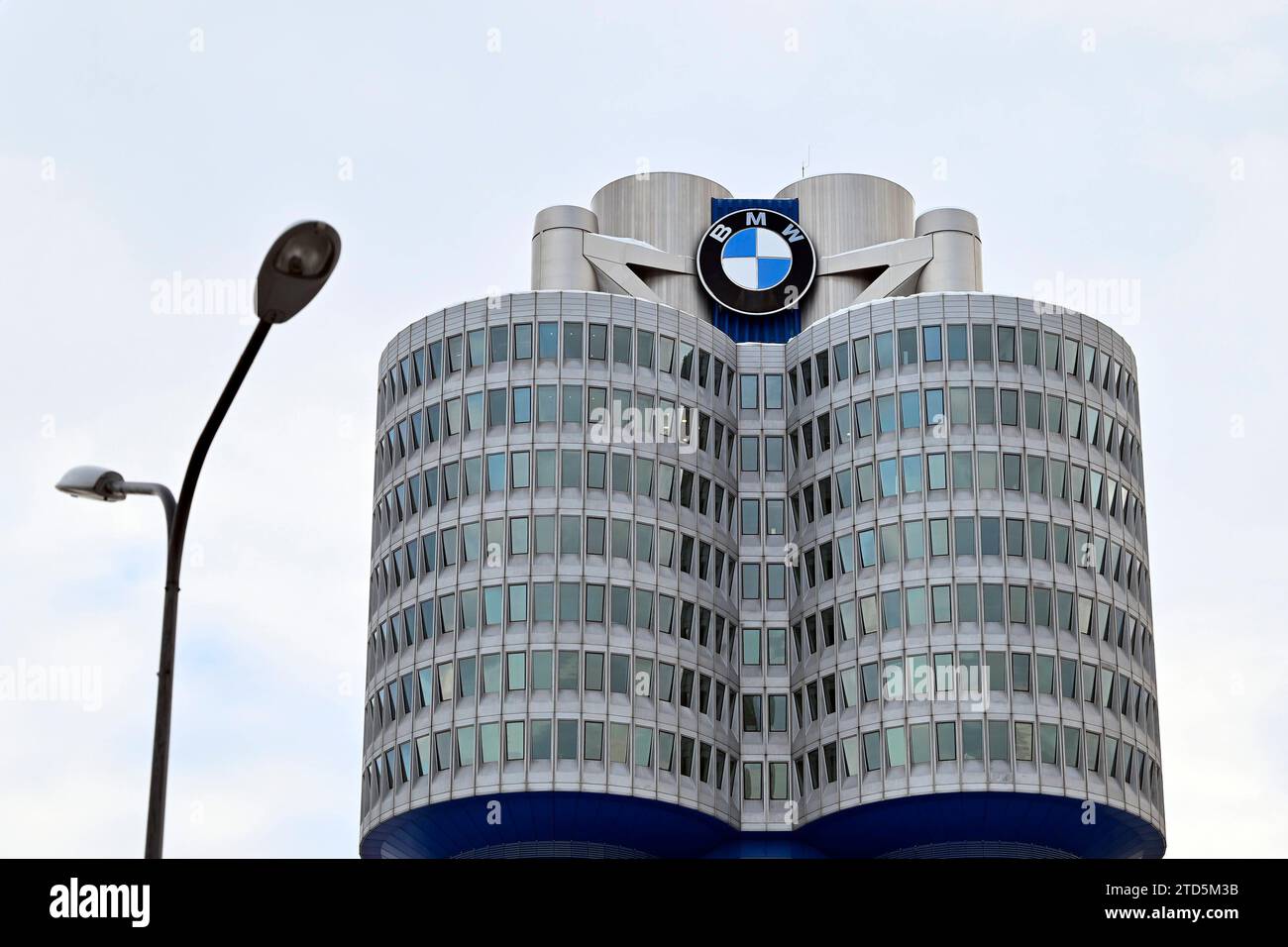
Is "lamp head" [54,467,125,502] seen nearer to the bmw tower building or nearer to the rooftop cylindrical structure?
the bmw tower building

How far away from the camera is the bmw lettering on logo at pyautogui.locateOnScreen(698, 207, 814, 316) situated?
330 feet

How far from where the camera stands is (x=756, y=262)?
102 m

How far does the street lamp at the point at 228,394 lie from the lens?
67.8 ft

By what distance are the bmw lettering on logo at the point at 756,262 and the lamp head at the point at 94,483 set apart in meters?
78.1

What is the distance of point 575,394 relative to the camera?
8788cm

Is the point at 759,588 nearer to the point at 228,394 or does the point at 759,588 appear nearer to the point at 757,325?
the point at 757,325

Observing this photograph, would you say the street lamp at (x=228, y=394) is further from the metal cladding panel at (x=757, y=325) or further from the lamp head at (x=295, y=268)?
the metal cladding panel at (x=757, y=325)

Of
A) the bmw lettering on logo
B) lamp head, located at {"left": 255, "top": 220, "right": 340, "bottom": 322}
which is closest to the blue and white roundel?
the bmw lettering on logo

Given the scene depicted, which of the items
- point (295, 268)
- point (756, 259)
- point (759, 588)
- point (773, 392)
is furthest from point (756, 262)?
point (295, 268)

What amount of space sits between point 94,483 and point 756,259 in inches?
3187

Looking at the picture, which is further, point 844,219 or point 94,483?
point 844,219

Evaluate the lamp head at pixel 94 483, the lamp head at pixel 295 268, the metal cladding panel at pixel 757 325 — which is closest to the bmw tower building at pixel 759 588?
the metal cladding panel at pixel 757 325
